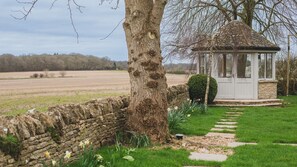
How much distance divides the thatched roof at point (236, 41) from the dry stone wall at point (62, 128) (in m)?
10.5

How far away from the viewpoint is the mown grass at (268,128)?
9633 mm

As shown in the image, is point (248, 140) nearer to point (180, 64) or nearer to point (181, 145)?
point (181, 145)

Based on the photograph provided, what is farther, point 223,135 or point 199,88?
point 199,88

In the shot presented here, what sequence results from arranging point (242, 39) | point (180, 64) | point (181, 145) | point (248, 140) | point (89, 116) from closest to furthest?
point (89, 116), point (181, 145), point (248, 140), point (242, 39), point (180, 64)

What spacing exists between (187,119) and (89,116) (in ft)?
19.7

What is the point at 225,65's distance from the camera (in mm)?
20453

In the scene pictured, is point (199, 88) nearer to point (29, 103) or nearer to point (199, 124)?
point (199, 124)

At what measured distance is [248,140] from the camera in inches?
374

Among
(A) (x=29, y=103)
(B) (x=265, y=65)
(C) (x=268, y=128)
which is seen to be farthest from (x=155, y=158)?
(A) (x=29, y=103)

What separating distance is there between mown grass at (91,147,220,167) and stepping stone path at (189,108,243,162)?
0.28m

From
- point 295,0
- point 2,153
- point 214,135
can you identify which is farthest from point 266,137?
point 295,0

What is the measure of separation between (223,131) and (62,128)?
5.65 meters

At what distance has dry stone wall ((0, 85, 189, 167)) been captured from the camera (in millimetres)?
5523

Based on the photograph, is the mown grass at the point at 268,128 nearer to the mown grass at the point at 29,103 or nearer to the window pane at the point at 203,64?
the window pane at the point at 203,64
